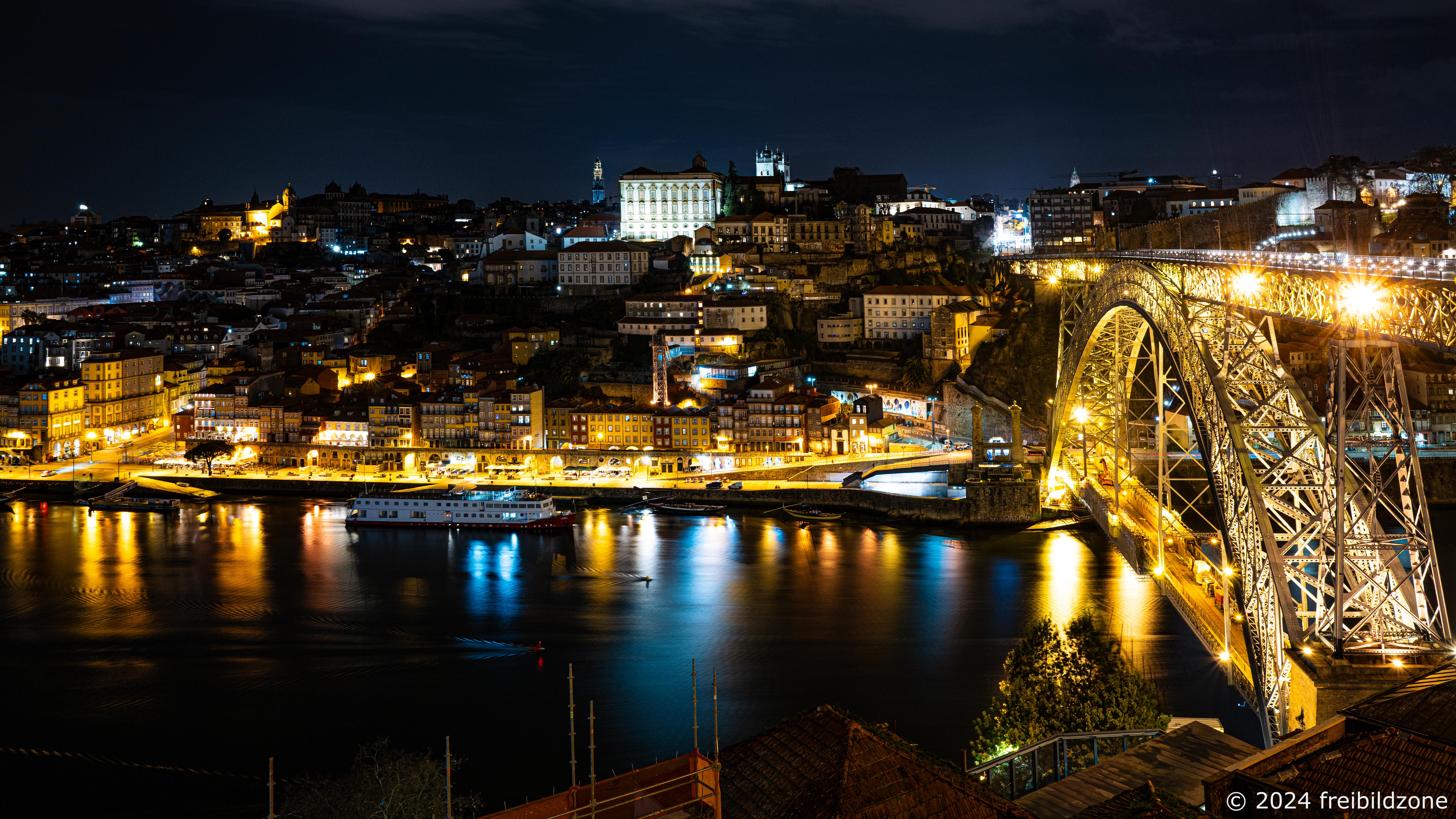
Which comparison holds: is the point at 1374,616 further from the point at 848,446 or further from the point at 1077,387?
the point at 848,446

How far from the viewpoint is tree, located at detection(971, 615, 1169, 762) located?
19.6 feet

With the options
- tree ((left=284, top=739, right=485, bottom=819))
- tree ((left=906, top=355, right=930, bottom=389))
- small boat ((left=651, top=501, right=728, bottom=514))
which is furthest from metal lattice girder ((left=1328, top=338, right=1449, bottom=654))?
tree ((left=906, top=355, right=930, bottom=389))

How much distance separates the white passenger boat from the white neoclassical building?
1314cm

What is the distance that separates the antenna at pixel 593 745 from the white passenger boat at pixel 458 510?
727cm

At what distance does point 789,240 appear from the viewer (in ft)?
88.4

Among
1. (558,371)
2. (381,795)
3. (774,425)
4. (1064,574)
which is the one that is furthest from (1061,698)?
(558,371)

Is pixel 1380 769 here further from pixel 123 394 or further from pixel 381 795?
pixel 123 394

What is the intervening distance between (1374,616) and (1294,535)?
0.47 metres

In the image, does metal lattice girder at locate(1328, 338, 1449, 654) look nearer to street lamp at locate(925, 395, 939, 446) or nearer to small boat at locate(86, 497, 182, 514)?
street lamp at locate(925, 395, 939, 446)

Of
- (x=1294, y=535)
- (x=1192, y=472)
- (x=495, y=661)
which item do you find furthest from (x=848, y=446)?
(x=1294, y=535)

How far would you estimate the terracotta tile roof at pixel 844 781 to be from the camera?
339 centimetres

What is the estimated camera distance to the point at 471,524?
16.4 meters

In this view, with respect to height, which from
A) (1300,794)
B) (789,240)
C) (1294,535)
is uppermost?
(789,240)

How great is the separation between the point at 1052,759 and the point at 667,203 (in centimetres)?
2461
